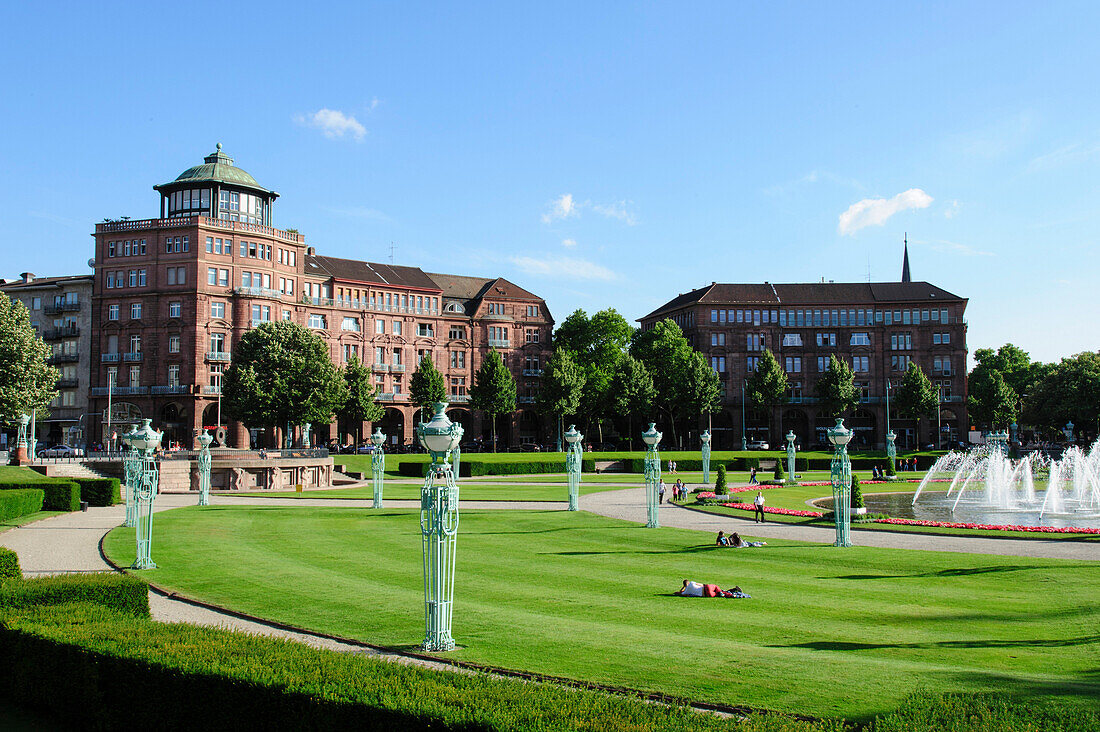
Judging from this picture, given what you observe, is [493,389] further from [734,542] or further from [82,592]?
[82,592]

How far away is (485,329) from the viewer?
356ft

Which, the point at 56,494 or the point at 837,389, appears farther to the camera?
the point at 837,389

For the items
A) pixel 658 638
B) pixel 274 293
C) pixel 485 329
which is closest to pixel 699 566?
pixel 658 638

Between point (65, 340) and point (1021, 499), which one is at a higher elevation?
point (65, 340)

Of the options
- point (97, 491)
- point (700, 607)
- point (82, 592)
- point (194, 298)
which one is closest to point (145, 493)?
point (82, 592)

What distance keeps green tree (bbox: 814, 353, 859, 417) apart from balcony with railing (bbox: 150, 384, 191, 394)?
7424 centimetres

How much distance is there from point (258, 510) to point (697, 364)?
7061cm

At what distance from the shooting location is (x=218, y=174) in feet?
289

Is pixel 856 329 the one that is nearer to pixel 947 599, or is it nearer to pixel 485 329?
pixel 485 329

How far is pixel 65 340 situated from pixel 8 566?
94.0 metres

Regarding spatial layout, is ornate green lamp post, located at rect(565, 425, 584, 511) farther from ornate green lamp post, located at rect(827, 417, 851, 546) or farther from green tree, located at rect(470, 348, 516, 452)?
green tree, located at rect(470, 348, 516, 452)

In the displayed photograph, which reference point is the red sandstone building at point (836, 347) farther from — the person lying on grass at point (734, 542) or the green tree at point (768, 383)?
the person lying on grass at point (734, 542)

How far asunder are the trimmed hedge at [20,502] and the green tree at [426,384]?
55.1 meters

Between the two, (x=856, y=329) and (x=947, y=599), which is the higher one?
(x=856, y=329)
